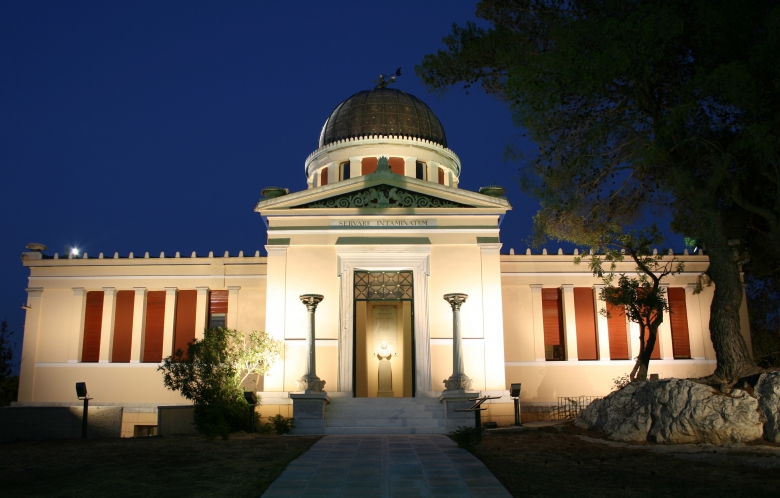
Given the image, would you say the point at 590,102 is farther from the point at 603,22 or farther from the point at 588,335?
the point at 588,335

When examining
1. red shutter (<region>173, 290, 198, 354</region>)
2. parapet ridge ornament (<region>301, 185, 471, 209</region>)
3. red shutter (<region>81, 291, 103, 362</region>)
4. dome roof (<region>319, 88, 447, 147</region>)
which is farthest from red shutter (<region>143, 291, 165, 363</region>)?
dome roof (<region>319, 88, 447, 147</region>)

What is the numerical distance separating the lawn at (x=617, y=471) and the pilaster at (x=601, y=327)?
38.6ft

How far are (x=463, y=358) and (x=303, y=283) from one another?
556cm

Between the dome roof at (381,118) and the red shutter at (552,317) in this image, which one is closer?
the red shutter at (552,317)

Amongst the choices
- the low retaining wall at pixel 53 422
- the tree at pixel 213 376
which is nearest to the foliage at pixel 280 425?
the tree at pixel 213 376

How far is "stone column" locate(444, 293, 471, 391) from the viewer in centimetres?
2038

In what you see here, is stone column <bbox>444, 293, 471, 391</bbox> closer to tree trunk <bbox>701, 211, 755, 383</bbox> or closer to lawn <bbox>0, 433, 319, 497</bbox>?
lawn <bbox>0, 433, 319, 497</bbox>

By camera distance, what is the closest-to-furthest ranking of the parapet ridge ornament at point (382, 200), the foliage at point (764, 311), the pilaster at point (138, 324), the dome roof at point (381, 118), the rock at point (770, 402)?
the rock at point (770, 402) → the parapet ridge ornament at point (382, 200) → the pilaster at point (138, 324) → the foliage at point (764, 311) → the dome roof at point (381, 118)

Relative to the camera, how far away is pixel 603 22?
674 inches

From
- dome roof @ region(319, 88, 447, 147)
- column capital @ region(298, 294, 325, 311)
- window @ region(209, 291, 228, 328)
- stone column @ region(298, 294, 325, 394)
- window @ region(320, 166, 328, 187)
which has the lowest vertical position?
stone column @ region(298, 294, 325, 394)

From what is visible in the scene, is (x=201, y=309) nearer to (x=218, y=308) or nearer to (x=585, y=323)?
(x=218, y=308)

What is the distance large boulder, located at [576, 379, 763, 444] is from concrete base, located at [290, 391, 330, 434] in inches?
294

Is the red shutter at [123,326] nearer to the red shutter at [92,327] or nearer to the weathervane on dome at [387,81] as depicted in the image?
the red shutter at [92,327]

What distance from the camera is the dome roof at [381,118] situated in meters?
29.1
